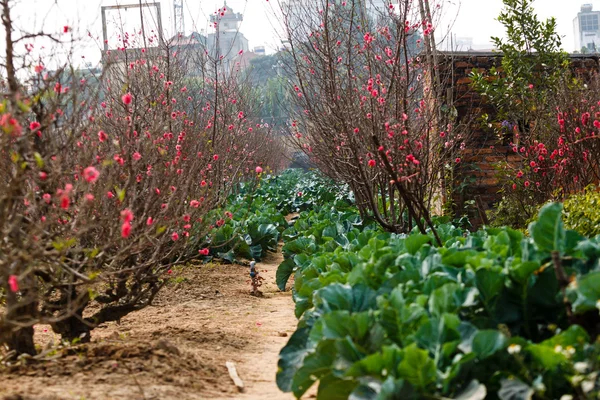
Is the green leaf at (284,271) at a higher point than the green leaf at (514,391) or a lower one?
lower

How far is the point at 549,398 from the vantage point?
3330 millimetres

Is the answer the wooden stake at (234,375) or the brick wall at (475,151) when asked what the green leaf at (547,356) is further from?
the brick wall at (475,151)

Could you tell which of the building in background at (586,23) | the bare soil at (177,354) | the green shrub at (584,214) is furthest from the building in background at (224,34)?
the building in background at (586,23)

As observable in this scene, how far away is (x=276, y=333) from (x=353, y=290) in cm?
287

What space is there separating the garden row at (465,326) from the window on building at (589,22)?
190 meters

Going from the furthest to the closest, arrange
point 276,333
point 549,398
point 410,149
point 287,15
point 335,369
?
point 287,15
point 410,149
point 276,333
point 335,369
point 549,398

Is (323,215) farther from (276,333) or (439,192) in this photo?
(276,333)

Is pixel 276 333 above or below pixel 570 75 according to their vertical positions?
below

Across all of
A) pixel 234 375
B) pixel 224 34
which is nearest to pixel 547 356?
pixel 234 375

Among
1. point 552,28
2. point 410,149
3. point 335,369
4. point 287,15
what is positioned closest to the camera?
point 335,369

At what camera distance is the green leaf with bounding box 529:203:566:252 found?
401cm

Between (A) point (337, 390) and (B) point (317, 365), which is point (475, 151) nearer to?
(B) point (317, 365)

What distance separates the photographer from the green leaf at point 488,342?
3.39 meters

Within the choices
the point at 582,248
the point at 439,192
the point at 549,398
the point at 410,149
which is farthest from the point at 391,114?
the point at 549,398
